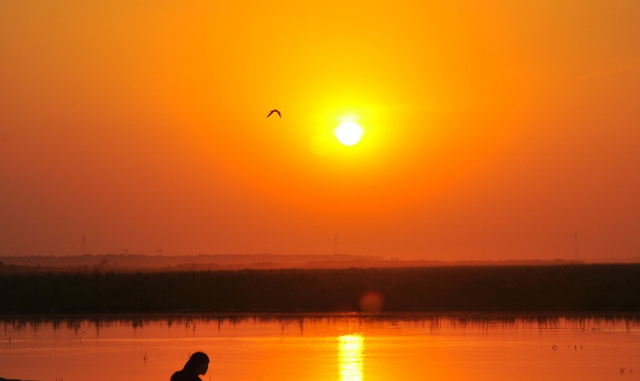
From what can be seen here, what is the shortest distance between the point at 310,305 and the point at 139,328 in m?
14.0

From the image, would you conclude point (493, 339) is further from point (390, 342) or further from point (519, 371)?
point (519, 371)

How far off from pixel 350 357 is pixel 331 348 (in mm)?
2283

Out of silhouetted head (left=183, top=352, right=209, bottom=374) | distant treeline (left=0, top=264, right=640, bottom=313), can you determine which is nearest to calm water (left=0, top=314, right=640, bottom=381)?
distant treeline (left=0, top=264, right=640, bottom=313)

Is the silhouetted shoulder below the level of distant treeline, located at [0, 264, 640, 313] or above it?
below

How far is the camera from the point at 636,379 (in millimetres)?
22625

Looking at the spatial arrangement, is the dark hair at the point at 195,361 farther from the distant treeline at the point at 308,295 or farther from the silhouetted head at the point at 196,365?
the distant treeline at the point at 308,295

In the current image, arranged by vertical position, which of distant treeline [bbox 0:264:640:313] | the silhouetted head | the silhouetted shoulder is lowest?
the silhouetted shoulder

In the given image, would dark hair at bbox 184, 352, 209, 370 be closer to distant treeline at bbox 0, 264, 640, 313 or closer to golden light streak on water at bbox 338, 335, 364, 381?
golden light streak on water at bbox 338, 335, 364, 381

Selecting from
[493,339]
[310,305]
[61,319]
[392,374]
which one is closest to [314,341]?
[493,339]

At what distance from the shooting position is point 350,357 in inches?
1040

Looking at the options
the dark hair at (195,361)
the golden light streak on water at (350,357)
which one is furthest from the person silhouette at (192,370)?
the golden light streak on water at (350,357)

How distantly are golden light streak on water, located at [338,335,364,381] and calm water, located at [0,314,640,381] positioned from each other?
2 centimetres

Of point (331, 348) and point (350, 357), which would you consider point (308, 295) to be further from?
point (350, 357)

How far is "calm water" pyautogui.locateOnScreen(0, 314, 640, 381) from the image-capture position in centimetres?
2389
